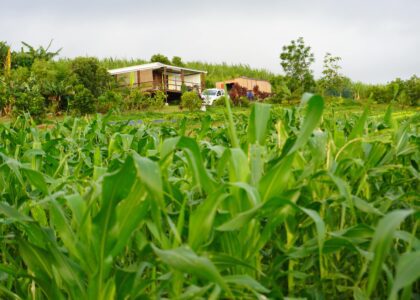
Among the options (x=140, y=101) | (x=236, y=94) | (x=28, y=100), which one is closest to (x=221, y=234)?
(x=28, y=100)

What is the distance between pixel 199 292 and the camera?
0.68m

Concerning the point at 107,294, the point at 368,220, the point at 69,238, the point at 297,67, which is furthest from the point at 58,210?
the point at 297,67

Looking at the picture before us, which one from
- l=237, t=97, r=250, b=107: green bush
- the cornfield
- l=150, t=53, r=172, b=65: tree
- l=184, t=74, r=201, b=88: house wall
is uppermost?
l=150, t=53, r=172, b=65: tree

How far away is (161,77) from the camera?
32188mm

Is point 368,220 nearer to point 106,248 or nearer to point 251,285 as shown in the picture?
point 251,285

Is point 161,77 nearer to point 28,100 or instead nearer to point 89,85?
point 89,85

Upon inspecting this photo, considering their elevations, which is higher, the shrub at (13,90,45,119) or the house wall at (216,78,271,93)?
the house wall at (216,78,271,93)

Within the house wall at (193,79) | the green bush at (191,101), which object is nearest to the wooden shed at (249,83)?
the house wall at (193,79)

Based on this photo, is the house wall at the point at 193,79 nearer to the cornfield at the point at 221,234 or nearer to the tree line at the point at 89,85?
the tree line at the point at 89,85

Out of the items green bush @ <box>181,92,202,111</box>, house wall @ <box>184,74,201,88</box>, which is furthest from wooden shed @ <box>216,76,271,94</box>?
green bush @ <box>181,92,202,111</box>

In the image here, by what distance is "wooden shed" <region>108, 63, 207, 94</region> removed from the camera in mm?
30875

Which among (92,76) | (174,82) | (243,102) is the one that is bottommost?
(243,102)

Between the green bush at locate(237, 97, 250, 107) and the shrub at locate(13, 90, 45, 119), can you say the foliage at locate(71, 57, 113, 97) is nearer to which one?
the shrub at locate(13, 90, 45, 119)

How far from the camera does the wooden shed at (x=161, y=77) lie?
3088 cm
